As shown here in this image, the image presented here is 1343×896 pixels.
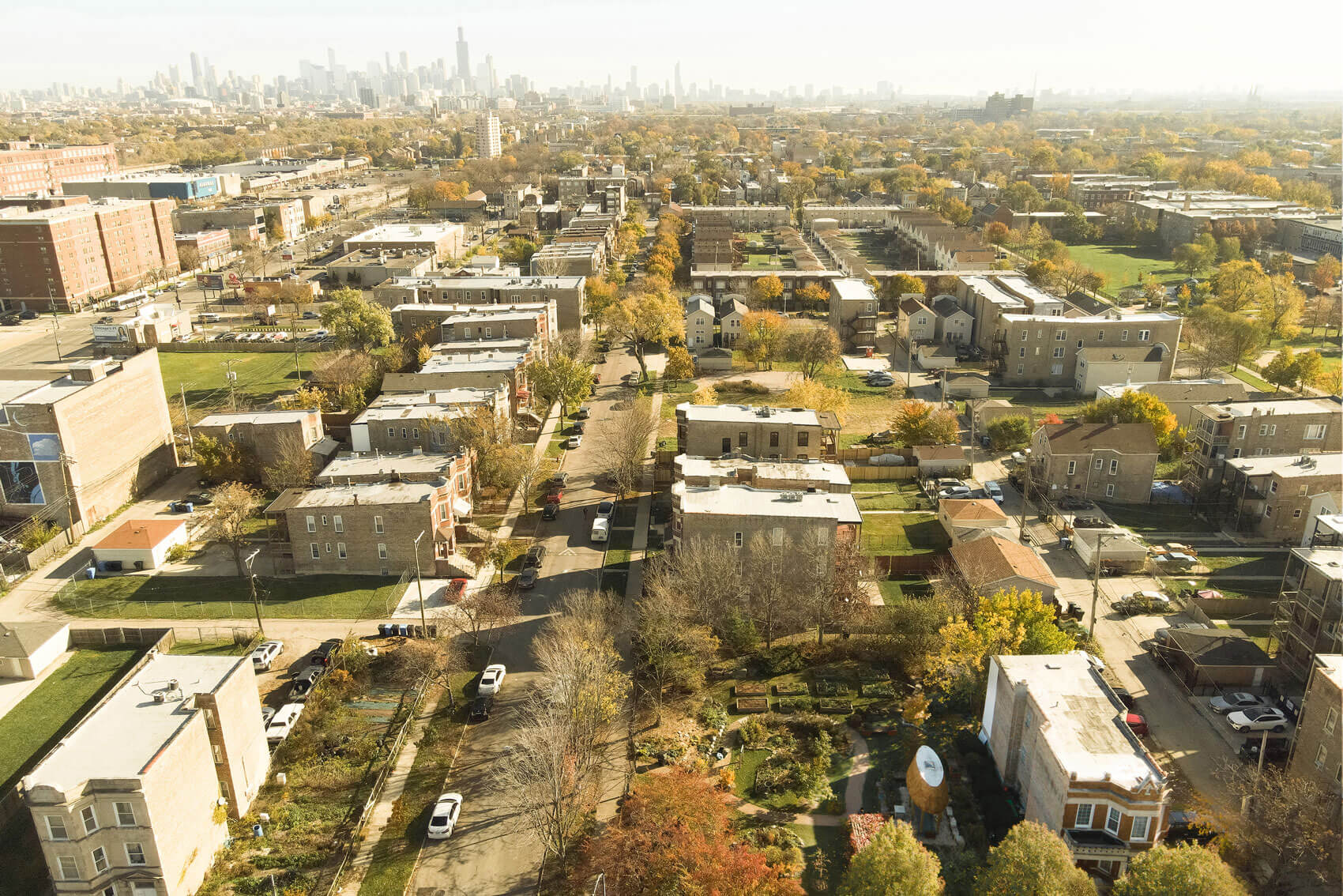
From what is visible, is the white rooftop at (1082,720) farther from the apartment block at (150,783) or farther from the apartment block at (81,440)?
the apartment block at (81,440)

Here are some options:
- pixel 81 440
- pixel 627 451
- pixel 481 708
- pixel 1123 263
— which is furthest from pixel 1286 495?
pixel 1123 263

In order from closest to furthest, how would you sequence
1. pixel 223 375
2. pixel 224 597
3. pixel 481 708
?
pixel 481 708 < pixel 224 597 < pixel 223 375

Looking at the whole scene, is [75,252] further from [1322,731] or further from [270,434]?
[1322,731]

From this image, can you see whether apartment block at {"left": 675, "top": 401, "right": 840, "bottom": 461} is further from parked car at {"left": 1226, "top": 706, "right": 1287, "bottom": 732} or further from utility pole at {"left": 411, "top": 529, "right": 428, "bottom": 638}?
parked car at {"left": 1226, "top": 706, "right": 1287, "bottom": 732}

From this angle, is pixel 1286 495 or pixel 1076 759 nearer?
pixel 1076 759

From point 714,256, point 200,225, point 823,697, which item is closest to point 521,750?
point 823,697

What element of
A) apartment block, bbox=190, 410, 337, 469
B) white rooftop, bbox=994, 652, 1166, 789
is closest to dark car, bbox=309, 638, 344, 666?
apartment block, bbox=190, 410, 337, 469
